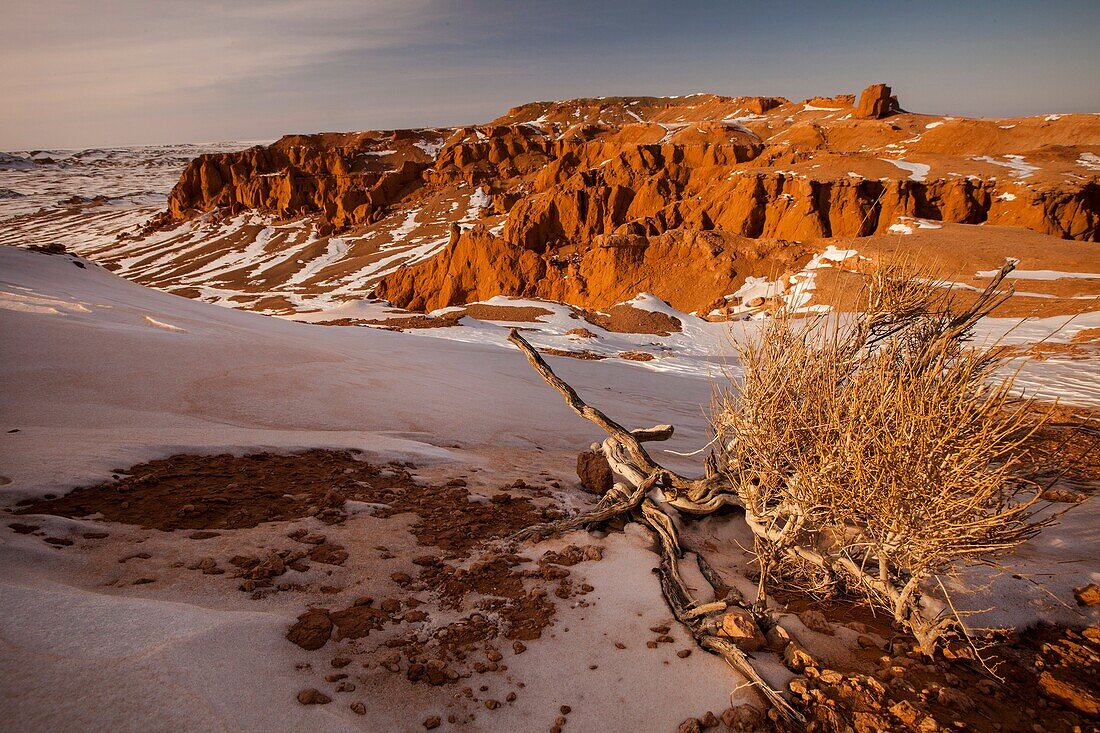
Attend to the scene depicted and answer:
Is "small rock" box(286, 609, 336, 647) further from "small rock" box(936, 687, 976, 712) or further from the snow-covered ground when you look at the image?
"small rock" box(936, 687, 976, 712)

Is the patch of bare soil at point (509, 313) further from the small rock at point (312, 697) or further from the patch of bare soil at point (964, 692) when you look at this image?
the small rock at point (312, 697)

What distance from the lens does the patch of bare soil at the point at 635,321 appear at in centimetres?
2217

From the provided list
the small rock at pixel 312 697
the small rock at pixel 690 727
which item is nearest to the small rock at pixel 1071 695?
the small rock at pixel 690 727

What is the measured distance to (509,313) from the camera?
78.2 ft

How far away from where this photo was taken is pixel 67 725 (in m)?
1.69

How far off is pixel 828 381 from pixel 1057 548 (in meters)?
2.88

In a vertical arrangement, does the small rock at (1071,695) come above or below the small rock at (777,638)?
above

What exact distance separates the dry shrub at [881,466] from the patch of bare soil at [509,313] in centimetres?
1949

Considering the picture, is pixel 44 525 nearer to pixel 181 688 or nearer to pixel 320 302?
pixel 181 688

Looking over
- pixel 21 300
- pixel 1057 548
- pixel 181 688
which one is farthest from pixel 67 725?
pixel 21 300

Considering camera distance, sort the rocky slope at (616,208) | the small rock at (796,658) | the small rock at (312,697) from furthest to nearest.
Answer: the rocky slope at (616,208), the small rock at (796,658), the small rock at (312,697)

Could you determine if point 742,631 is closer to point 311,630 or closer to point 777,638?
point 777,638

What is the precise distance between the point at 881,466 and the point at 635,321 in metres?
20.3

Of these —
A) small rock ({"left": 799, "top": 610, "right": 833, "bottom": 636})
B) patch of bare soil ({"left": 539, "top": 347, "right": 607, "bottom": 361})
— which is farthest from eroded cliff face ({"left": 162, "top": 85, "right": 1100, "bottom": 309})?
small rock ({"left": 799, "top": 610, "right": 833, "bottom": 636})
